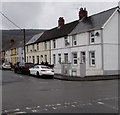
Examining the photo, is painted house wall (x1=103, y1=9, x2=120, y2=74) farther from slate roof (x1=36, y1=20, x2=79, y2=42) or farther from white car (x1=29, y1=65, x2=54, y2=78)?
slate roof (x1=36, y1=20, x2=79, y2=42)

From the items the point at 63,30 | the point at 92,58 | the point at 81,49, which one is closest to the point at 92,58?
the point at 92,58

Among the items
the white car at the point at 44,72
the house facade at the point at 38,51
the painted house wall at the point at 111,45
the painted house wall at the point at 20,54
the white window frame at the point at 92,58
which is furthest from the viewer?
the painted house wall at the point at 20,54

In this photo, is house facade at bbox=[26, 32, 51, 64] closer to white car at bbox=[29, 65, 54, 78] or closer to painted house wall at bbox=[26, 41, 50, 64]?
painted house wall at bbox=[26, 41, 50, 64]

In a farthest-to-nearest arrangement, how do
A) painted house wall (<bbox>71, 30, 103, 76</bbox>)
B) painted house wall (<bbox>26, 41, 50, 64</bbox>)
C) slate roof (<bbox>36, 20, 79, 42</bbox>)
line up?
painted house wall (<bbox>26, 41, 50, 64</bbox>) < slate roof (<bbox>36, 20, 79, 42</bbox>) < painted house wall (<bbox>71, 30, 103, 76</bbox>)

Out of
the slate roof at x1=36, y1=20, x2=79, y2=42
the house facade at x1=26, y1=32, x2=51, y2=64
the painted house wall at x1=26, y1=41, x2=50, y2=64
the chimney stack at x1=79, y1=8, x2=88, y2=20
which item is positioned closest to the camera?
the slate roof at x1=36, y1=20, x2=79, y2=42

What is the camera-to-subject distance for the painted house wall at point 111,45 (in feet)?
108

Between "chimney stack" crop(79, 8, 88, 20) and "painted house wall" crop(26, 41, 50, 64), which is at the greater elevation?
"chimney stack" crop(79, 8, 88, 20)

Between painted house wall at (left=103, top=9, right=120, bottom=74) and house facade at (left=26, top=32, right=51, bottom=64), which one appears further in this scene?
house facade at (left=26, top=32, right=51, bottom=64)

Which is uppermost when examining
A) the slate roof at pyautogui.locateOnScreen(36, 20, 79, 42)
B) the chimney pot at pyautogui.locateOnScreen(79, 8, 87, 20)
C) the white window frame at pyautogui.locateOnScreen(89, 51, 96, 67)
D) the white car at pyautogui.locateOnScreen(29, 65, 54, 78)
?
→ the chimney pot at pyautogui.locateOnScreen(79, 8, 87, 20)

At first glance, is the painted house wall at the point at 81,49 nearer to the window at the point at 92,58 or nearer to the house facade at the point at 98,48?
the house facade at the point at 98,48

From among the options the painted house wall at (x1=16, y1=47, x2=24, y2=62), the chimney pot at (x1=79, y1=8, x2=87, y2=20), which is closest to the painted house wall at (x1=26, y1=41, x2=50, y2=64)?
the chimney pot at (x1=79, y1=8, x2=87, y2=20)

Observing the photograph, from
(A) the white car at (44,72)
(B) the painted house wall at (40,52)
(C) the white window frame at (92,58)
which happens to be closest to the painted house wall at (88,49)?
(C) the white window frame at (92,58)

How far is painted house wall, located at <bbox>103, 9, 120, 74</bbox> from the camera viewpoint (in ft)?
108

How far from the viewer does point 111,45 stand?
3362cm
